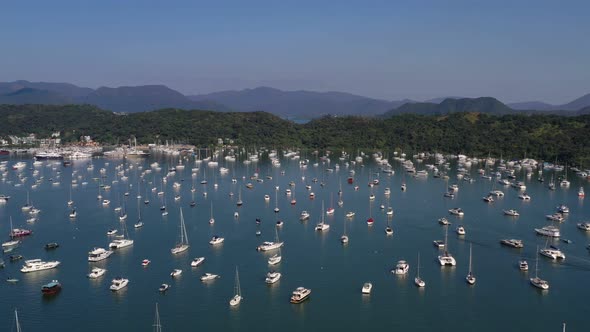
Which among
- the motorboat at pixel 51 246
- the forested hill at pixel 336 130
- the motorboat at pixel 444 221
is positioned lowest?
the motorboat at pixel 444 221

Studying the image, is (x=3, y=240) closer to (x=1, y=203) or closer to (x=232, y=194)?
(x=1, y=203)

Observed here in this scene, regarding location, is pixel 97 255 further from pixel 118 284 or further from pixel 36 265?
pixel 118 284

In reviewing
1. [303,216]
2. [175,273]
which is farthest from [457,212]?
[175,273]

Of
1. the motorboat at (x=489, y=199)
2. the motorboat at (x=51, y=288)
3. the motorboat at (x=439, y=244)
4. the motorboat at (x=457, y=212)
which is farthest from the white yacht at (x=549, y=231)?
the motorboat at (x=51, y=288)

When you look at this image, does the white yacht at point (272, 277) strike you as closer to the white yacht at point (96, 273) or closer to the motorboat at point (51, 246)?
the white yacht at point (96, 273)

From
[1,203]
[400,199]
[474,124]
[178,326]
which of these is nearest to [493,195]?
[400,199]

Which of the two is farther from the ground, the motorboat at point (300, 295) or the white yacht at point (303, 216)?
the white yacht at point (303, 216)
